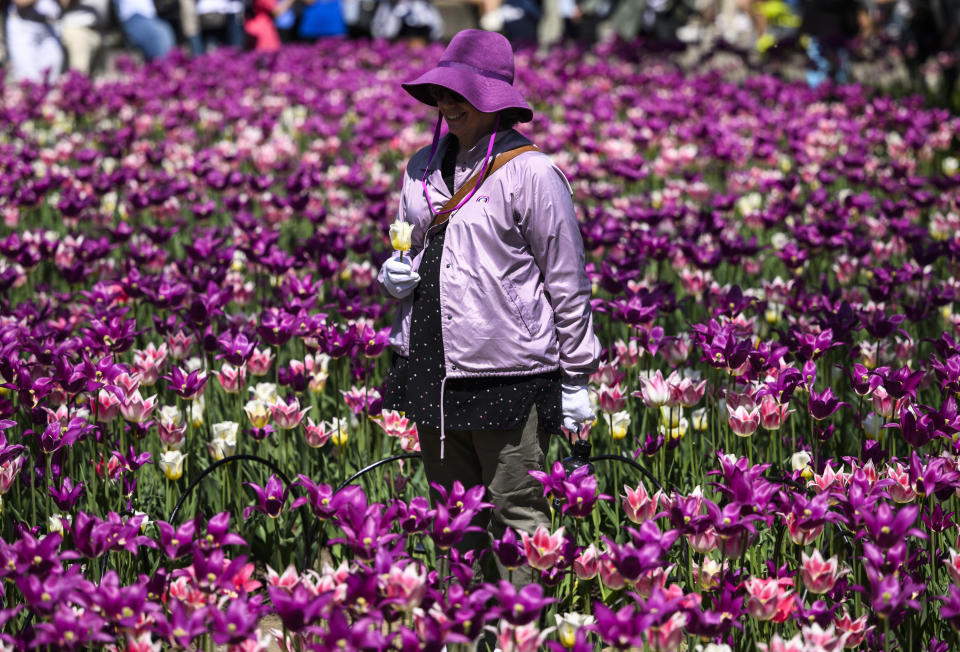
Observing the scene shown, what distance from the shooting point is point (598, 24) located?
70.3ft

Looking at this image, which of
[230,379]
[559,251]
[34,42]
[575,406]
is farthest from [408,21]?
[575,406]

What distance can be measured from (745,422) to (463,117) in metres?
1.32

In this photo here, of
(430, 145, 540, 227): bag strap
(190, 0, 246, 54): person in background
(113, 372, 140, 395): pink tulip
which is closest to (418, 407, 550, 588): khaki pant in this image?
(430, 145, 540, 227): bag strap

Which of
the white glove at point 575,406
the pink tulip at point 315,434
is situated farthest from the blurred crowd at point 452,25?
the white glove at point 575,406

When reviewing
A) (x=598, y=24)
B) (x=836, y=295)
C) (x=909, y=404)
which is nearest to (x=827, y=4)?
(x=598, y=24)

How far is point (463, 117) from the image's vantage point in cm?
320

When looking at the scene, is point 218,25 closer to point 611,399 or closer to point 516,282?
point 611,399

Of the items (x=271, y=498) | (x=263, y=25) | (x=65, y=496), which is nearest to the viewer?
(x=271, y=498)

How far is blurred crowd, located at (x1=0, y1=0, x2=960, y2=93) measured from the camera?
1500 cm

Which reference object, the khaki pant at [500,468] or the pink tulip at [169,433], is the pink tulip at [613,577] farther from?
the pink tulip at [169,433]

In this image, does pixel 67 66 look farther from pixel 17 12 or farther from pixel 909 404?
pixel 909 404

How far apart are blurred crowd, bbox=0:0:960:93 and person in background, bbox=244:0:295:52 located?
2 centimetres

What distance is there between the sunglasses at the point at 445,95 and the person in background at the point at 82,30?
44.0ft

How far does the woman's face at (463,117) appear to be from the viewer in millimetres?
3174
